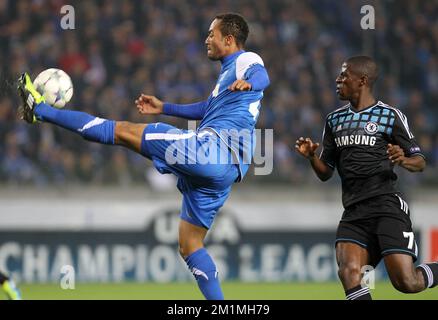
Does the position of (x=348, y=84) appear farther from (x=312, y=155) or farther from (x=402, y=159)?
(x=402, y=159)

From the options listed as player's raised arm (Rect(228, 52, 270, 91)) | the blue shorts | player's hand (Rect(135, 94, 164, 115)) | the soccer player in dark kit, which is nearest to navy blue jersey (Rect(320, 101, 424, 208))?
the soccer player in dark kit

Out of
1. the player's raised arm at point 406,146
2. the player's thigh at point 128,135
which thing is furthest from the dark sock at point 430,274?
the player's thigh at point 128,135

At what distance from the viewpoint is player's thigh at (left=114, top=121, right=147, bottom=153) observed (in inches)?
232

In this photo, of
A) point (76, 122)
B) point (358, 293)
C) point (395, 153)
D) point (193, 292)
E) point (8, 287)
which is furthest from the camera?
point (193, 292)

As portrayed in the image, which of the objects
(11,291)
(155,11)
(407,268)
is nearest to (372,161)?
(407,268)

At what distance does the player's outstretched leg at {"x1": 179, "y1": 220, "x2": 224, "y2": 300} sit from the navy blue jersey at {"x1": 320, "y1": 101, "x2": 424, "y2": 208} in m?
1.10

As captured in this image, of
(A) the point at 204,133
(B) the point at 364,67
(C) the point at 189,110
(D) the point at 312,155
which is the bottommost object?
(D) the point at 312,155

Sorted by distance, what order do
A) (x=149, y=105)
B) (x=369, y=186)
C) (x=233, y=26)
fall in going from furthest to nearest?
(x=149, y=105), (x=233, y=26), (x=369, y=186)

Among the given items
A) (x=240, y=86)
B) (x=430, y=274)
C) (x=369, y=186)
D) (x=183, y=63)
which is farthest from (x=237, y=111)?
(x=183, y=63)

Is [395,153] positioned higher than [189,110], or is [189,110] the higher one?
[189,110]

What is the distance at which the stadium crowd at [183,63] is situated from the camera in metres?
11.8

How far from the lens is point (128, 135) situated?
591 cm

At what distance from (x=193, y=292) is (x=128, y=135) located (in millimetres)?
4858

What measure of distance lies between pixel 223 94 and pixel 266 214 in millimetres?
5546
